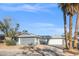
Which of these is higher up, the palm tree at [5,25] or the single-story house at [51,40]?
the palm tree at [5,25]

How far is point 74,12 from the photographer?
16.4ft

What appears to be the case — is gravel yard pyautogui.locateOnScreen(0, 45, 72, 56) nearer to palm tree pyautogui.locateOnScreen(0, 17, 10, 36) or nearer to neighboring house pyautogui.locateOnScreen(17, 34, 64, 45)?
neighboring house pyautogui.locateOnScreen(17, 34, 64, 45)

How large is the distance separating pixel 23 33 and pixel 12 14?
17.9 inches

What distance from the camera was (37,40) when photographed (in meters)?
4.93

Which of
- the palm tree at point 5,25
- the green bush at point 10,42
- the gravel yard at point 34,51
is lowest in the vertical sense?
the gravel yard at point 34,51

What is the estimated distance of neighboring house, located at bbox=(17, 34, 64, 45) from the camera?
4.89 meters

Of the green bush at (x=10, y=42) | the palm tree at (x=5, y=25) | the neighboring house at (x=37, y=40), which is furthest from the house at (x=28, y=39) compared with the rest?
the palm tree at (x=5, y=25)

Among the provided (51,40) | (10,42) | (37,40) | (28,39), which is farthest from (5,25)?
(51,40)

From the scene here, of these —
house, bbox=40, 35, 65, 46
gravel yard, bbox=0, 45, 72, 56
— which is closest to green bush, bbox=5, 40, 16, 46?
gravel yard, bbox=0, 45, 72, 56

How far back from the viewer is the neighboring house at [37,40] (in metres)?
4.89

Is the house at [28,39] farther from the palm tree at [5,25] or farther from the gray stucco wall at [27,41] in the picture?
the palm tree at [5,25]

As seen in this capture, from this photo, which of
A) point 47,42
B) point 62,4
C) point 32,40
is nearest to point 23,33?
point 32,40

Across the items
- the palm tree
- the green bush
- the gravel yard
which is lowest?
the gravel yard

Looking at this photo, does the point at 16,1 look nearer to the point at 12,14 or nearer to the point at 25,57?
the point at 12,14
